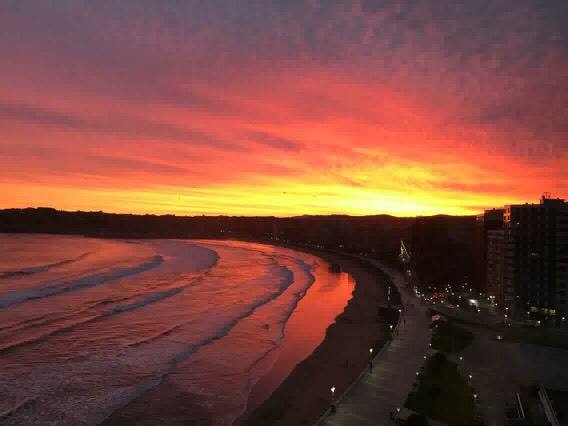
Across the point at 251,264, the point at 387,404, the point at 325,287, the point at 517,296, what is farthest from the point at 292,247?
the point at 387,404

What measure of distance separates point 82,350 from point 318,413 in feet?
51.6

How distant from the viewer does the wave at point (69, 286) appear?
41062mm

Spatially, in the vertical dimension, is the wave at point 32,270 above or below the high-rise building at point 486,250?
below

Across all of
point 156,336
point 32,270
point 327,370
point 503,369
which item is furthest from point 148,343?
point 32,270

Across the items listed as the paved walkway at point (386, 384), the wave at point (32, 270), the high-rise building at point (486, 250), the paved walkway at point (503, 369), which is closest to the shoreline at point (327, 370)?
the paved walkway at point (386, 384)

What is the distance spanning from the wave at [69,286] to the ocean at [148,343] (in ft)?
0.35

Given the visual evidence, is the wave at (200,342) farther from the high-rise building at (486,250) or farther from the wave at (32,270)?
the wave at (32,270)

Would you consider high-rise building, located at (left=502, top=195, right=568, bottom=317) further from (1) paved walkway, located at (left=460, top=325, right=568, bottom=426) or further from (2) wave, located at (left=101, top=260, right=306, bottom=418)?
(2) wave, located at (left=101, top=260, right=306, bottom=418)

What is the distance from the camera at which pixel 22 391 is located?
21703mm

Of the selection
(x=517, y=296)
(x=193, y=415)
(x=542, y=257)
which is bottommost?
(x=193, y=415)

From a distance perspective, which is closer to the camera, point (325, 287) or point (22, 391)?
point (22, 391)

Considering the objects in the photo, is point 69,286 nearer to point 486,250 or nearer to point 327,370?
point 327,370

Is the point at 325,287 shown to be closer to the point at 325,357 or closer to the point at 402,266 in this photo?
the point at 402,266

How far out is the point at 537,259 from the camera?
43.9 metres
